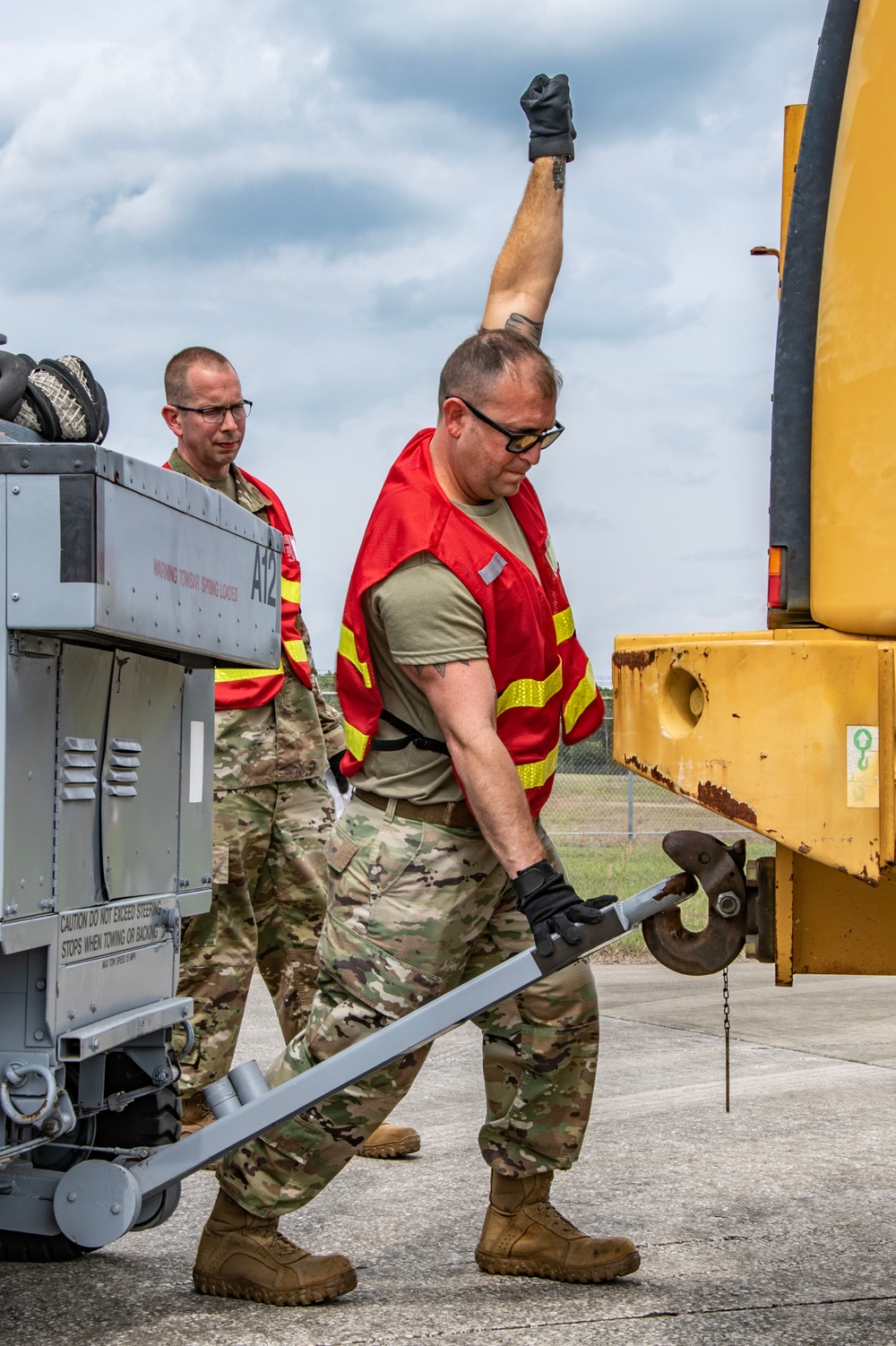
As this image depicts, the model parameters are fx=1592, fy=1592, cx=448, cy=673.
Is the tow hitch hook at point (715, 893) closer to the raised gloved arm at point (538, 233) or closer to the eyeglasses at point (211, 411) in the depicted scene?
the raised gloved arm at point (538, 233)

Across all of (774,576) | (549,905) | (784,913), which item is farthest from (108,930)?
(774,576)

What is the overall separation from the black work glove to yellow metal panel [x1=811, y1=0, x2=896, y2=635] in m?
0.77

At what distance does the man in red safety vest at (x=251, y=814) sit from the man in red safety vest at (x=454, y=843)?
107 centimetres

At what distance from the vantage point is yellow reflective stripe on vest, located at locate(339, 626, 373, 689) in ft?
11.0

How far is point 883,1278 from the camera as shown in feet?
11.2

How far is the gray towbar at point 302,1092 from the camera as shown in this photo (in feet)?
9.82

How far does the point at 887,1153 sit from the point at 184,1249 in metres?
2.01

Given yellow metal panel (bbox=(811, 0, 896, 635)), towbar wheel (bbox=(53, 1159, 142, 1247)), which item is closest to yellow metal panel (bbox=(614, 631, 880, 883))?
yellow metal panel (bbox=(811, 0, 896, 635))

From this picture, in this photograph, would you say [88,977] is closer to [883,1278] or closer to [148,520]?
[148,520]

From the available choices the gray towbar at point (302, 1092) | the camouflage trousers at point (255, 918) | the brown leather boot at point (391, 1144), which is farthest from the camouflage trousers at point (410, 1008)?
the camouflage trousers at point (255, 918)

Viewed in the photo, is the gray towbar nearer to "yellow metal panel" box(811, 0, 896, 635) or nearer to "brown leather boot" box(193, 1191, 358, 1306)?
"brown leather boot" box(193, 1191, 358, 1306)

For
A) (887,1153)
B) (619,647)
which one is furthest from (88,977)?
(887,1153)

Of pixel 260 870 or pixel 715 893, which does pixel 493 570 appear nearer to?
pixel 715 893

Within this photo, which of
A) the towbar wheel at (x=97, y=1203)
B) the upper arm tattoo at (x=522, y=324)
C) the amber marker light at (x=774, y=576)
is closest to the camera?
the amber marker light at (x=774, y=576)
